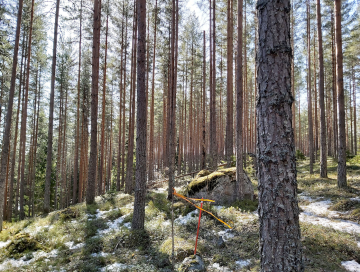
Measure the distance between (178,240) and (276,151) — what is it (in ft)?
14.2

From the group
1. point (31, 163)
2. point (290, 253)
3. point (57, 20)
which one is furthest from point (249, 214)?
point (31, 163)

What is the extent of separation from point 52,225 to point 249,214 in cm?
756

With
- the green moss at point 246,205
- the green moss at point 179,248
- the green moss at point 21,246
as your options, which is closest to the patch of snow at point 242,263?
the green moss at point 179,248

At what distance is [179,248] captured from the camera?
15.8 feet

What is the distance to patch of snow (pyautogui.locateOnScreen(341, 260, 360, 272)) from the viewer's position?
360 cm

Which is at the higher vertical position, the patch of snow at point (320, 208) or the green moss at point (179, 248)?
the patch of snow at point (320, 208)

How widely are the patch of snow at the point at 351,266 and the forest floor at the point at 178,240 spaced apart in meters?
0.02

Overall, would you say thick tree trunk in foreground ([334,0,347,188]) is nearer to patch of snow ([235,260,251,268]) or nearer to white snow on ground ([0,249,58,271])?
patch of snow ([235,260,251,268])

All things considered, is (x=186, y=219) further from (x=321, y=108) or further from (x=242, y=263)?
(x=321, y=108)

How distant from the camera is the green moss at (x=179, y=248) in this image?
4621 mm

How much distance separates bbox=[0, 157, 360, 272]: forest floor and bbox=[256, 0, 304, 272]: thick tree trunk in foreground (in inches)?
92.9

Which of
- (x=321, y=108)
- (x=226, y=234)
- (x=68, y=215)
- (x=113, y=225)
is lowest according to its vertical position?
(x=68, y=215)

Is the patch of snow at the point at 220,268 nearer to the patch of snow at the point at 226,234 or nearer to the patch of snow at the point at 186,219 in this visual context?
the patch of snow at the point at 226,234

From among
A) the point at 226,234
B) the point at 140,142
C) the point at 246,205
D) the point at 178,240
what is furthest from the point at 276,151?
the point at 246,205
